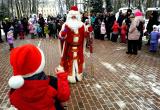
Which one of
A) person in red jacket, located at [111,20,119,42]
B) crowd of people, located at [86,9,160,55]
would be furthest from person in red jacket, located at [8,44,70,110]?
person in red jacket, located at [111,20,119,42]

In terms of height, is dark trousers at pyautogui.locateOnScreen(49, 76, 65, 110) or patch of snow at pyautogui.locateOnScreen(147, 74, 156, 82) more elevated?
dark trousers at pyautogui.locateOnScreen(49, 76, 65, 110)

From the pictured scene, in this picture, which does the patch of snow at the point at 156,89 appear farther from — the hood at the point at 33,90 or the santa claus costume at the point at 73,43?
the hood at the point at 33,90

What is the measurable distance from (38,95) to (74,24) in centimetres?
557

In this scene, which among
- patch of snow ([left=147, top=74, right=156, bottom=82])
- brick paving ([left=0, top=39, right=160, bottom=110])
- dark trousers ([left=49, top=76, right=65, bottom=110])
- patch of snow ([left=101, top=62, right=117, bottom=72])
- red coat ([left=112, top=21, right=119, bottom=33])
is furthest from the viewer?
→ red coat ([left=112, top=21, right=119, bottom=33])

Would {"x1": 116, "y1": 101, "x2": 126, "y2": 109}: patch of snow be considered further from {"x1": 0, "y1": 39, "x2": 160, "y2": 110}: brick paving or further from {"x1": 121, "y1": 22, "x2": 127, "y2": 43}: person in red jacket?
{"x1": 121, "y1": 22, "x2": 127, "y2": 43}: person in red jacket

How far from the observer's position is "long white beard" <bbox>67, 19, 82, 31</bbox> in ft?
27.9

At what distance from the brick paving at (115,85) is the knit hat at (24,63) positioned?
12.4 feet

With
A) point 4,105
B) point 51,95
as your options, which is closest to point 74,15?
point 4,105

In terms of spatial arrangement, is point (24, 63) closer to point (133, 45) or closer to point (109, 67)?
point (109, 67)

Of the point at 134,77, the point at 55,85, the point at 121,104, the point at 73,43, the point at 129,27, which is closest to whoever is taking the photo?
the point at 55,85

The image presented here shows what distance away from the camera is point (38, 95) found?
10.0 feet

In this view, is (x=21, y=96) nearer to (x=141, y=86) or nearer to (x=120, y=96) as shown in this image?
(x=120, y=96)

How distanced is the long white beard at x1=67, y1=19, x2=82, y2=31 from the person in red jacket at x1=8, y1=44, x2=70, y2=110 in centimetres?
522

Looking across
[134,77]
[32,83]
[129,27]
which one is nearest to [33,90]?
[32,83]
